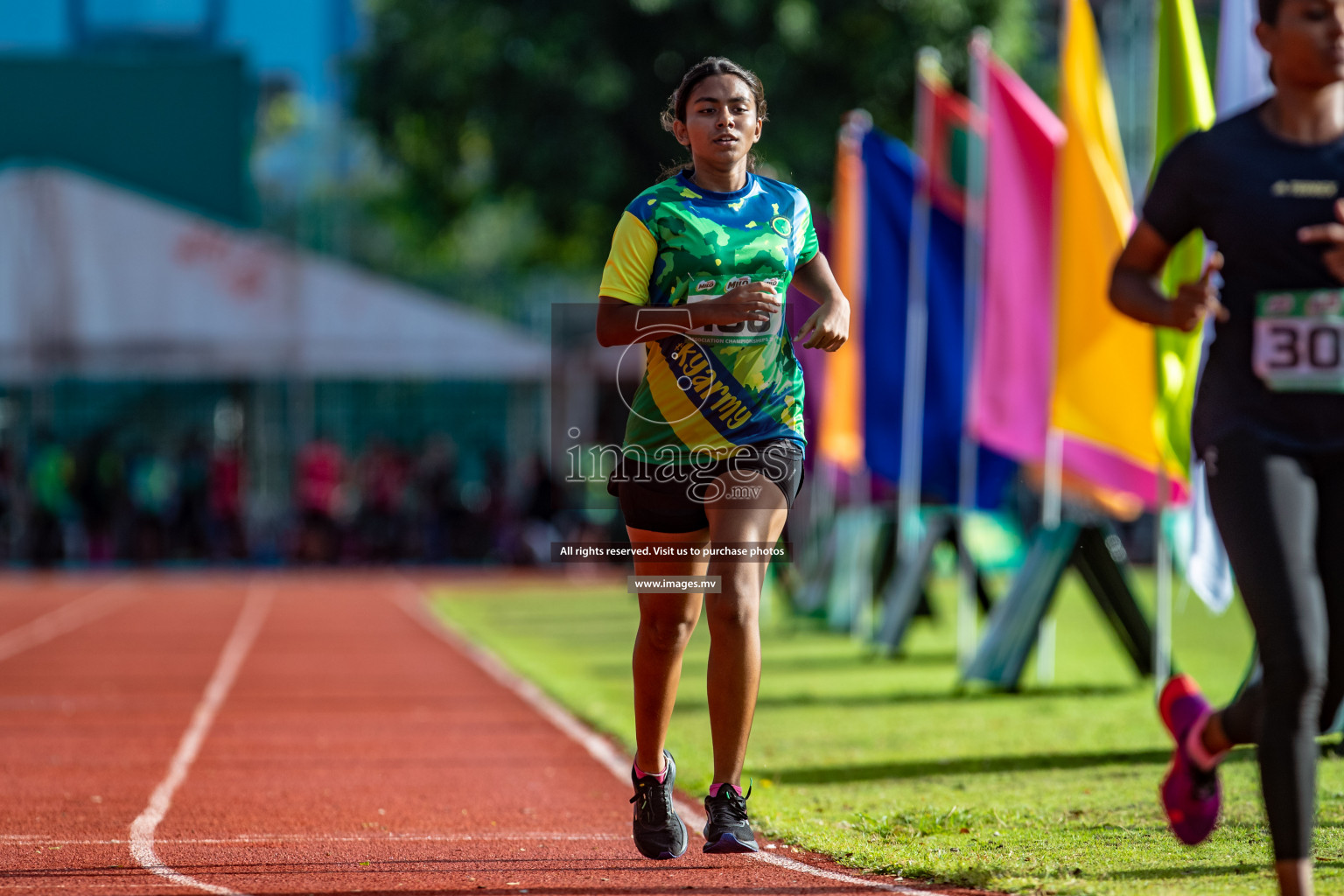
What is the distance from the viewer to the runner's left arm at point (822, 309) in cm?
490

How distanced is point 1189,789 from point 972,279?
8616 mm

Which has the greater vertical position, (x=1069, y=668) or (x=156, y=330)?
(x=156, y=330)

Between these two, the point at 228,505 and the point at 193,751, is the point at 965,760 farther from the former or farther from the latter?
the point at 228,505

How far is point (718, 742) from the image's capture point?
5.11 m

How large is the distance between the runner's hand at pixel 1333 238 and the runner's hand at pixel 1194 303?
0.21 metres

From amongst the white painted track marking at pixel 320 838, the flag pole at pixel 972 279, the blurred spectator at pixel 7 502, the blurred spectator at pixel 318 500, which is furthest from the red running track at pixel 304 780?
the blurred spectator at pixel 7 502

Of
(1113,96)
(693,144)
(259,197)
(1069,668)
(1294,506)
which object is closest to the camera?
(1294,506)

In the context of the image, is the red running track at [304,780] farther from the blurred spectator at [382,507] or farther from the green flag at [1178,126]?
the blurred spectator at [382,507]

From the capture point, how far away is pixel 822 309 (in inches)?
195

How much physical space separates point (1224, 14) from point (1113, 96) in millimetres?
39218

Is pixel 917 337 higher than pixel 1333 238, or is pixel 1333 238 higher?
pixel 1333 238

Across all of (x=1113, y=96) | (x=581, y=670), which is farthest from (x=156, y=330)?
(x=1113, y=96)

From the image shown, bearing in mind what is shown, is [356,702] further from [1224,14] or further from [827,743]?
[1224,14]

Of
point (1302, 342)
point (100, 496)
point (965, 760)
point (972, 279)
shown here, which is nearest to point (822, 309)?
point (1302, 342)
